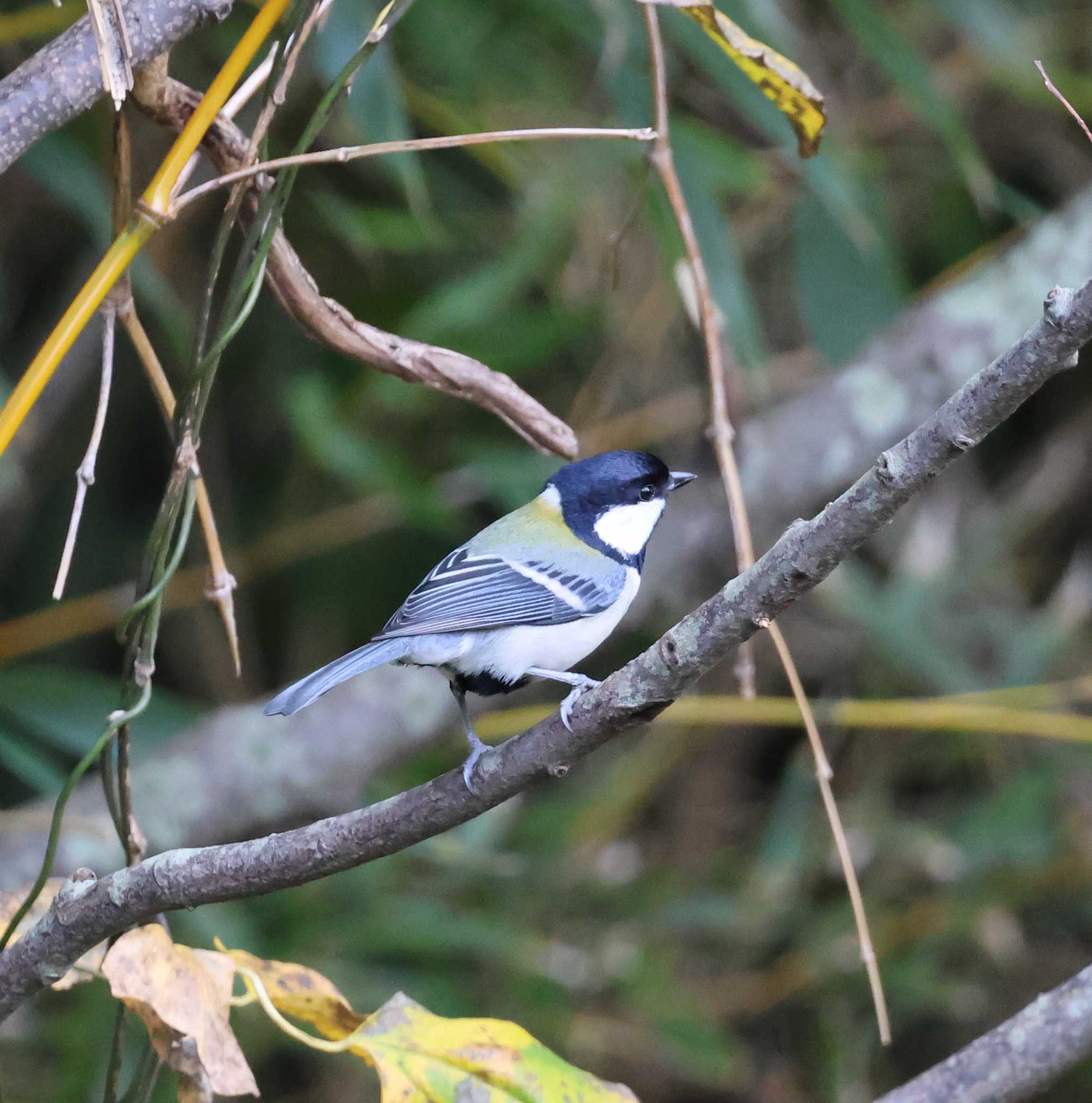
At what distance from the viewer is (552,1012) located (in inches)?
89.2

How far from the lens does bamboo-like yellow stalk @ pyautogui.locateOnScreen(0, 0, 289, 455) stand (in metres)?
0.96

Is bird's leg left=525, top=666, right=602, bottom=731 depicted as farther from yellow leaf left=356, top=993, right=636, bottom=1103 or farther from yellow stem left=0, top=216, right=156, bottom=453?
yellow stem left=0, top=216, right=156, bottom=453

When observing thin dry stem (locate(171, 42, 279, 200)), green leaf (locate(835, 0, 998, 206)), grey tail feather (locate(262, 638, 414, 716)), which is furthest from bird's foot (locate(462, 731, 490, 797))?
green leaf (locate(835, 0, 998, 206))

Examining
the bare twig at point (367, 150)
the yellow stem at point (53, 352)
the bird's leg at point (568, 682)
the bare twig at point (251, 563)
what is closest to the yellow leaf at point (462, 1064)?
the bird's leg at point (568, 682)

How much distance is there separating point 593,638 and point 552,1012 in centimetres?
112

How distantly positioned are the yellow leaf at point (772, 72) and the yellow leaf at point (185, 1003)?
2.72 ft

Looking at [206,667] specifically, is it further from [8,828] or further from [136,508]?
[8,828]

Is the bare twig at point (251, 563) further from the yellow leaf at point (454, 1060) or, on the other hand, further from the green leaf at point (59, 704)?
the yellow leaf at point (454, 1060)

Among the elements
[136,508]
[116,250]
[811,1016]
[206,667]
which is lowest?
[811,1016]

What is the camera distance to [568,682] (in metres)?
1.32

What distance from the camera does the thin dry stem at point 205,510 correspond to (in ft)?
3.51

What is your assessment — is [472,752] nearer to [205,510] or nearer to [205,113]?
[205,510]

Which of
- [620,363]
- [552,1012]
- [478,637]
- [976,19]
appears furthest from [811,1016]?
[976,19]

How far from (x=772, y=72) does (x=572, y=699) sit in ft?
1.83
